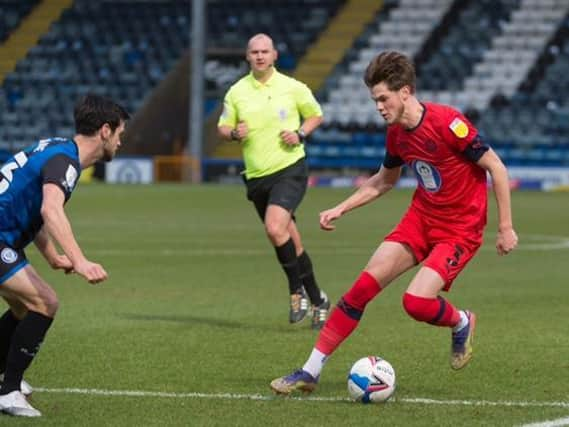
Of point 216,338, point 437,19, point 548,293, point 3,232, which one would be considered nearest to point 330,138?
point 437,19

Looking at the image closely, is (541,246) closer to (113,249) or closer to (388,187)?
(113,249)

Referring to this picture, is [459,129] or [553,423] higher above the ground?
[459,129]

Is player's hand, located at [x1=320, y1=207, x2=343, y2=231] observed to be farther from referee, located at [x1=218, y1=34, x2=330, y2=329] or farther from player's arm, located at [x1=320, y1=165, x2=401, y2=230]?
referee, located at [x1=218, y1=34, x2=330, y2=329]

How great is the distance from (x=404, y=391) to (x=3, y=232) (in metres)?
2.53

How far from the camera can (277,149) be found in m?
12.2

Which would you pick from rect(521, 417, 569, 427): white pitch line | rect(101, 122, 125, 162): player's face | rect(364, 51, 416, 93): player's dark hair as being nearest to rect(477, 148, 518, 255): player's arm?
rect(364, 51, 416, 93): player's dark hair

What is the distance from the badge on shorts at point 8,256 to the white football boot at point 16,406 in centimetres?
69

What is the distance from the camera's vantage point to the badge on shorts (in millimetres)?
7270

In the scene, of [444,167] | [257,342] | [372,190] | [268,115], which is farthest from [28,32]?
[444,167]

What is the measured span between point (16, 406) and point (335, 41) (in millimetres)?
40746

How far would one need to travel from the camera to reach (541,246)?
65.8 ft

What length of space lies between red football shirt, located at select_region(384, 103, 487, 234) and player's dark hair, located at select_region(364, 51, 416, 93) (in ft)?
1.02

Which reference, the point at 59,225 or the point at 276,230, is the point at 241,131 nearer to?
the point at 276,230

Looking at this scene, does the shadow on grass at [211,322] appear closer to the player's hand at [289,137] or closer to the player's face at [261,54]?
the player's hand at [289,137]
